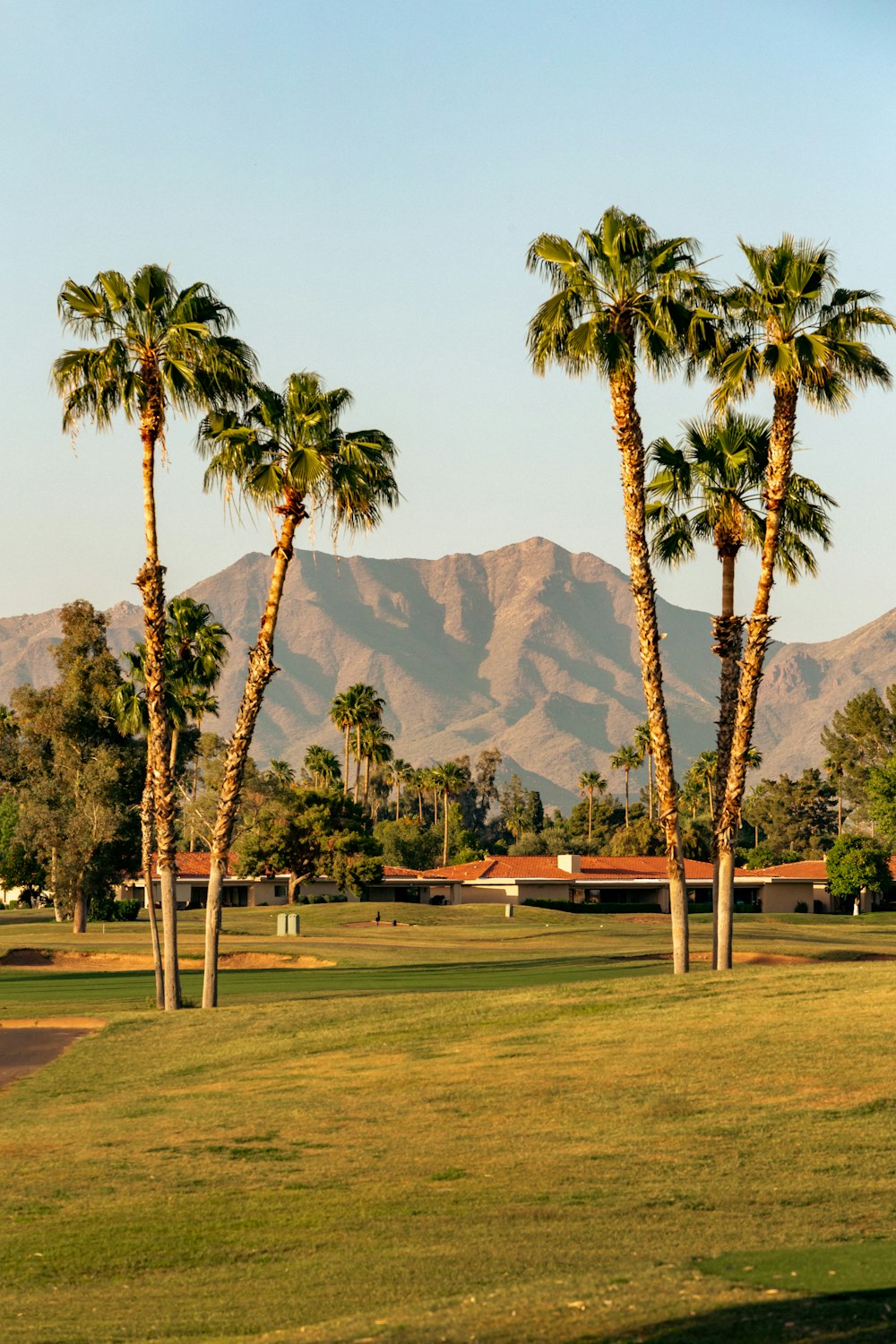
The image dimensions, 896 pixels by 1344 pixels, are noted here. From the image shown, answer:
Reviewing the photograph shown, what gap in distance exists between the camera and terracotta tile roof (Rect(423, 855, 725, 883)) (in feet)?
404

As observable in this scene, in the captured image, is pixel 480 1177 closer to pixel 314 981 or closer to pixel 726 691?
pixel 726 691

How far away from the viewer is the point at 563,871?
125 metres

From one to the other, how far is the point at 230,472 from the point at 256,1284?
2615cm

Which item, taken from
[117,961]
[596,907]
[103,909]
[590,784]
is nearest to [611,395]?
[117,961]

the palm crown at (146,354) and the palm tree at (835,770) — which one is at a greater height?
the palm crown at (146,354)

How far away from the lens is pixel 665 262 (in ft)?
111

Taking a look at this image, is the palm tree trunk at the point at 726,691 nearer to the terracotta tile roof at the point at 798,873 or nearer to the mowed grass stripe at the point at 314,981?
the mowed grass stripe at the point at 314,981

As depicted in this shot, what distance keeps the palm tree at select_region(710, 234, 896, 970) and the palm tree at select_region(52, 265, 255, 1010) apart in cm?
1210

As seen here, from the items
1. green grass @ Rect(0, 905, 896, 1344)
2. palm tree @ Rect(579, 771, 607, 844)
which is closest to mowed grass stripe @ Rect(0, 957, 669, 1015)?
green grass @ Rect(0, 905, 896, 1344)

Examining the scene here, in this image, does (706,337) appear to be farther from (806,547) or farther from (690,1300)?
(690,1300)

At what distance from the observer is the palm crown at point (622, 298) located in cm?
3356

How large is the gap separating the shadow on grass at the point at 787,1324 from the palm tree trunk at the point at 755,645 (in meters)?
24.2

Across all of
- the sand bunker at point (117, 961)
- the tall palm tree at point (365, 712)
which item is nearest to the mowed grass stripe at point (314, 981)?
the sand bunker at point (117, 961)

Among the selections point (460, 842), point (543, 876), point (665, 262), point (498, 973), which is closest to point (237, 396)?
point (665, 262)
